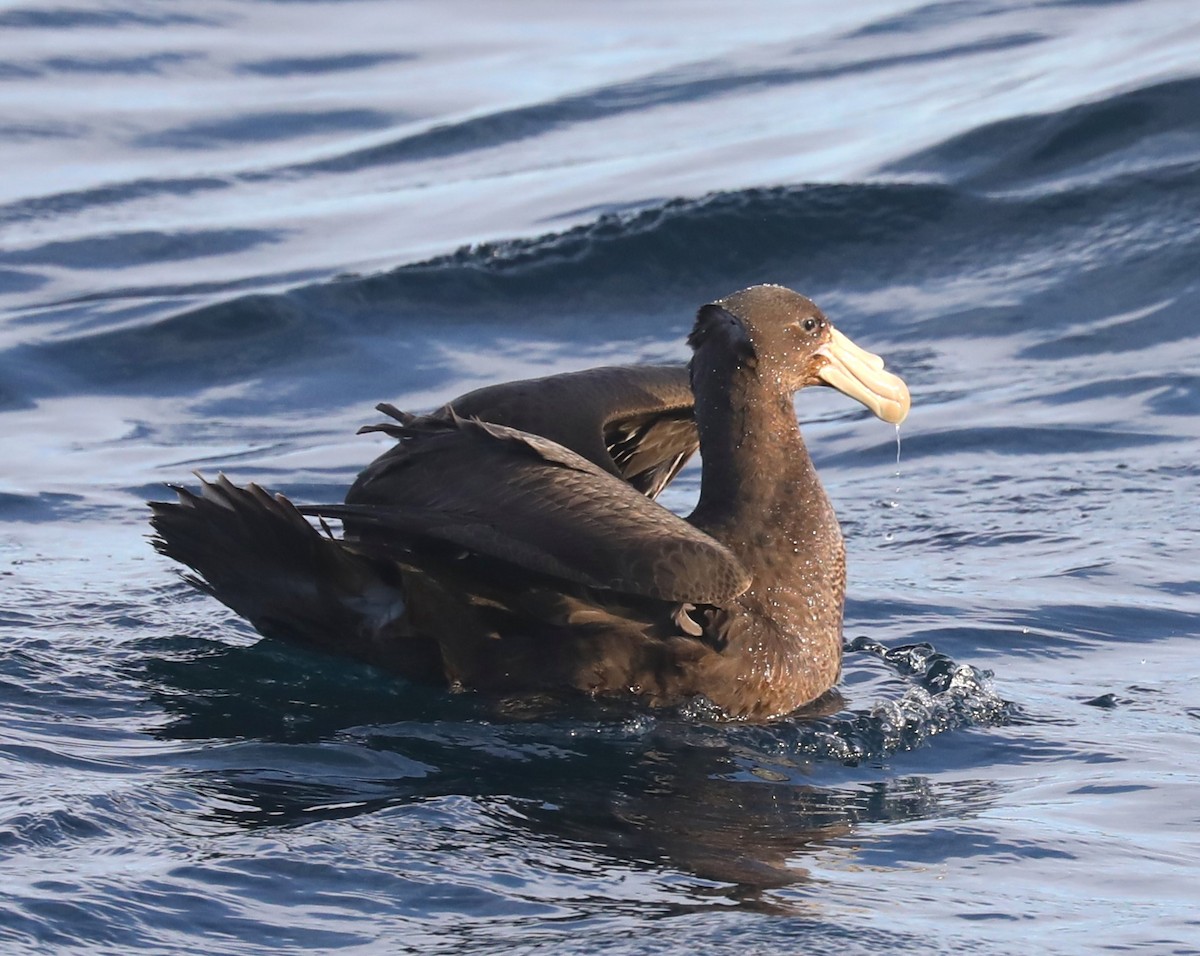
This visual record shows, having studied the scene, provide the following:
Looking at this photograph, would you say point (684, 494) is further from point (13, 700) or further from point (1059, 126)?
point (1059, 126)

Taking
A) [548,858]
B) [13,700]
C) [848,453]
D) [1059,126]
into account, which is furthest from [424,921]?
[1059,126]

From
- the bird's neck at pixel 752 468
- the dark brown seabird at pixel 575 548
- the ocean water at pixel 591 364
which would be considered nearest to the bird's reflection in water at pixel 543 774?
the ocean water at pixel 591 364

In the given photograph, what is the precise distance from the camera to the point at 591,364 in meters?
11.3


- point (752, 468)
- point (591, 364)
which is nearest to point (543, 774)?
point (752, 468)

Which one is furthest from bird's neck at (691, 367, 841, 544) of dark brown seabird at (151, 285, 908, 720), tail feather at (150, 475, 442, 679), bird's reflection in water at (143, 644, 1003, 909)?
tail feather at (150, 475, 442, 679)

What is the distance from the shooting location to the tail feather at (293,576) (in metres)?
6.07

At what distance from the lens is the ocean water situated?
Answer: 4.74 meters

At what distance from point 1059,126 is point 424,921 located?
1068 centimetres

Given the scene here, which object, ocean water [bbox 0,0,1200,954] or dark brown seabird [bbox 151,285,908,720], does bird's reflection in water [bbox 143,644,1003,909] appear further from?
dark brown seabird [bbox 151,285,908,720]

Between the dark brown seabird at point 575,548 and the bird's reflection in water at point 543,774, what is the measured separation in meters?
0.14

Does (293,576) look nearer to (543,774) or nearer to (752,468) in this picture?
(543,774)

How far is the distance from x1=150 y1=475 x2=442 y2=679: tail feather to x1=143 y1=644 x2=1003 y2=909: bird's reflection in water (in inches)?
5.6

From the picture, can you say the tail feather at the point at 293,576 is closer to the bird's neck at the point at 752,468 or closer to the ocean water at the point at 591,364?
the ocean water at the point at 591,364

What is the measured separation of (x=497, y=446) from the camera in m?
5.85
